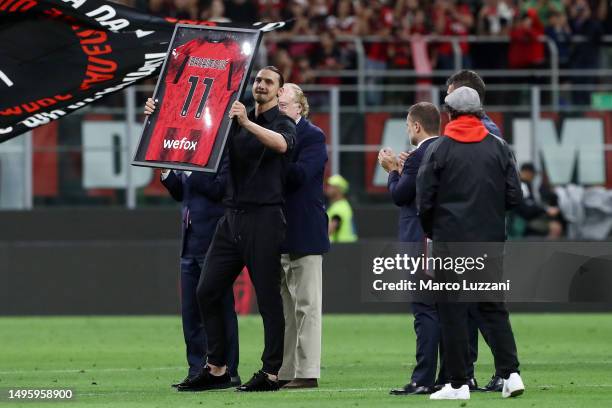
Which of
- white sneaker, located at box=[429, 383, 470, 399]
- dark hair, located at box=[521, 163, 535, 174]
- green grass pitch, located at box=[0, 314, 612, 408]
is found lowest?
green grass pitch, located at box=[0, 314, 612, 408]

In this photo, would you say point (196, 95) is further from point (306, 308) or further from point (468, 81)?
point (468, 81)

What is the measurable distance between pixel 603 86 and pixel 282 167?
14018mm

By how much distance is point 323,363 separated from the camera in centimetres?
1459

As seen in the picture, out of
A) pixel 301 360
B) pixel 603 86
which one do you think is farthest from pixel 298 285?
pixel 603 86

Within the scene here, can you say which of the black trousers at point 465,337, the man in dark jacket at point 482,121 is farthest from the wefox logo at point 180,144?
the black trousers at point 465,337

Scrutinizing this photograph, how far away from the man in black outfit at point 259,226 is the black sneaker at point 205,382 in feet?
0.86

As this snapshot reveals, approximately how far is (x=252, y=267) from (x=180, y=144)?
1.00 metres

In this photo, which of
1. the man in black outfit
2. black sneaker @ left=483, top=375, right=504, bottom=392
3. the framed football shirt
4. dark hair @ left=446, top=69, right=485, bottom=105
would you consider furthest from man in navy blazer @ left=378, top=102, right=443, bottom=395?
the framed football shirt

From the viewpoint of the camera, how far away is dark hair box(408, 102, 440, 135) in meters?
11.5

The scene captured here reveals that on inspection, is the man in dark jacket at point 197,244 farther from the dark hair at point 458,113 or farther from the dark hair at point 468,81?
the dark hair at point 458,113

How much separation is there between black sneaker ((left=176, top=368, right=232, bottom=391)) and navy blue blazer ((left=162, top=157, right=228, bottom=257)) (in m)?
1.09

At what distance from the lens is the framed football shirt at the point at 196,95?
437 inches

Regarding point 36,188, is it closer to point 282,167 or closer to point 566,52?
point 566,52

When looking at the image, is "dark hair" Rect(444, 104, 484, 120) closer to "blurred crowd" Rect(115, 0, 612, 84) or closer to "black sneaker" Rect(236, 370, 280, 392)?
"black sneaker" Rect(236, 370, 280, 392)
